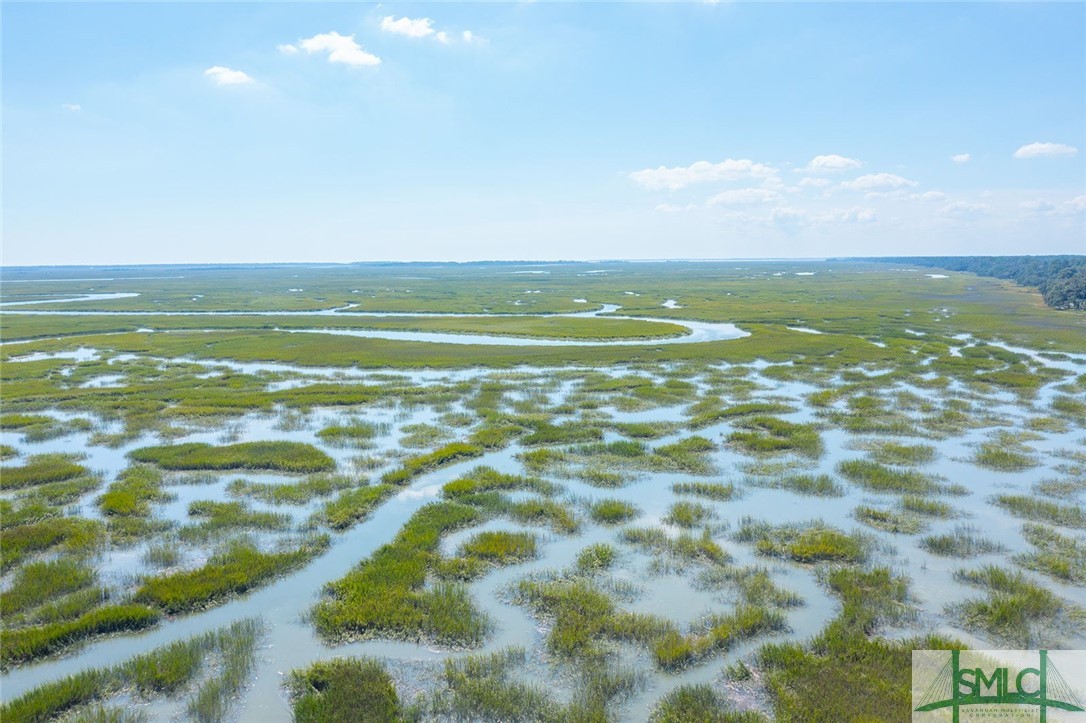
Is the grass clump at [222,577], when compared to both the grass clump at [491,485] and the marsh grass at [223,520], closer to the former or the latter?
the marsh grass at [223,520]

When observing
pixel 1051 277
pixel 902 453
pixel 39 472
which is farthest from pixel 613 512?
pixel 1051 277

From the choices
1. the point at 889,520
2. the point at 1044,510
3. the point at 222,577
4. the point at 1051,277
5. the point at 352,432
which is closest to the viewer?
the point at 222,577

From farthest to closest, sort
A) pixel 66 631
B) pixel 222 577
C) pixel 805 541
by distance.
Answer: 1. pixel 805 541
2. pixel 222 577
3. pixel 66 631

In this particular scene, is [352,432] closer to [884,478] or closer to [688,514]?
[688,514]

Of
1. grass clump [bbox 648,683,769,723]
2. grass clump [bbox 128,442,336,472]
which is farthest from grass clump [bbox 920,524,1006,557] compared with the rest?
grass clump [bbox 128,442,336,472]

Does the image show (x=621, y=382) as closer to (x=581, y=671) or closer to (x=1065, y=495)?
(x=1065, y=495)

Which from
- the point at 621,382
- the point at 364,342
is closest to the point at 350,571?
the point at 621,382
